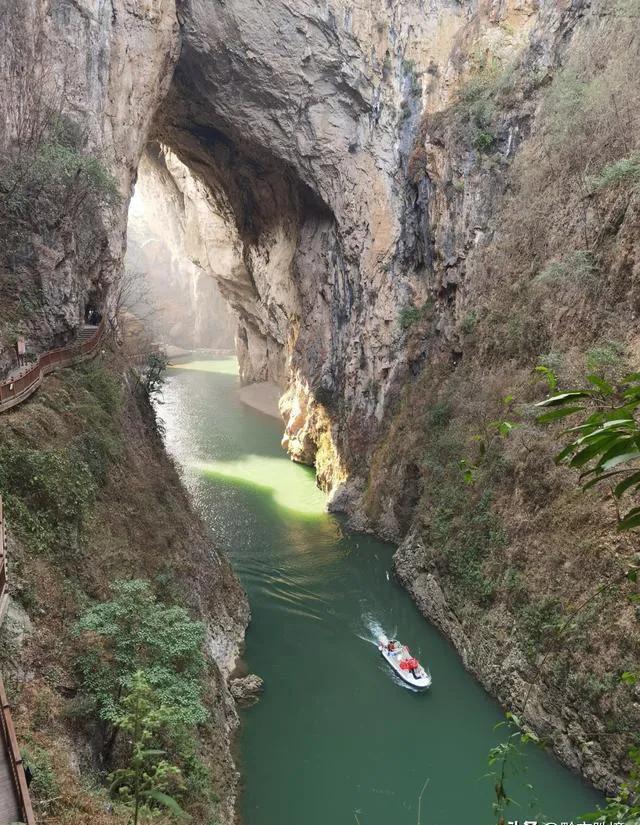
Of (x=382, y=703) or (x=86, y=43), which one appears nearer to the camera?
(x=382, y=703)

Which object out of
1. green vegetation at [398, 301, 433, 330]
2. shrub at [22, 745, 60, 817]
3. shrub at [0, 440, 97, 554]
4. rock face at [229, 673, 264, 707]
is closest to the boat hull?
rock face at [229, 673, 264, 707]

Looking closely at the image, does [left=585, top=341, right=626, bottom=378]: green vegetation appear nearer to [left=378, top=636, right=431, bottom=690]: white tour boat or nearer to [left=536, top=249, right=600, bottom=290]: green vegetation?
[left=536, top=249, right=600, bottom=290]: green vegetation

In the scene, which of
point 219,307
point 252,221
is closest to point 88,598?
point 252,221

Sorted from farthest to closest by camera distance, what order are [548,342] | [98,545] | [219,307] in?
[219,307] < [548,342] < [98,545]

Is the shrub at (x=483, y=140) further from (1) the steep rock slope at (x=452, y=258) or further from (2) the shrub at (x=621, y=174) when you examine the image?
(2) the shrub at (x=621, y=174)

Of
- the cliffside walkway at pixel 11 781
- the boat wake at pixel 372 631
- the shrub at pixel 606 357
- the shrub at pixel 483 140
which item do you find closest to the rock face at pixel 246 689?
the boat wake at pixel 372 631

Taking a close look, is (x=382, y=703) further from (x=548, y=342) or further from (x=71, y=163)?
(x=71, y=163)
